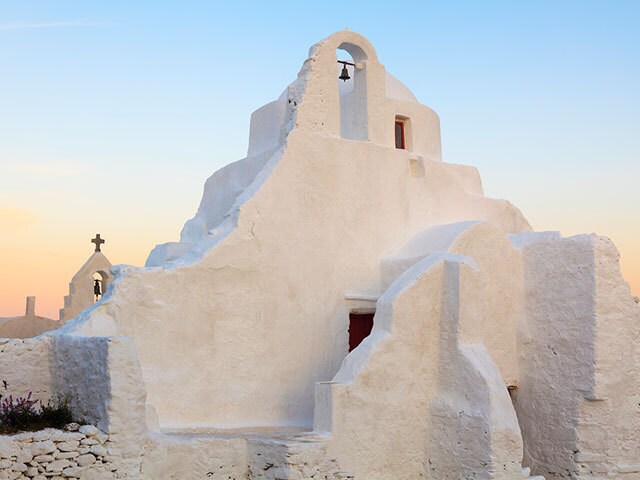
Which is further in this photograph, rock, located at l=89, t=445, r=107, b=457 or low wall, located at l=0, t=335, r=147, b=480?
low wall, located at l=0, t=335, r=147, b=480

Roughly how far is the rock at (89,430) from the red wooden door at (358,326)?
5038 millimetres

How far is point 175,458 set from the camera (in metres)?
9.26

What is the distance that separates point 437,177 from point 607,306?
144 inches

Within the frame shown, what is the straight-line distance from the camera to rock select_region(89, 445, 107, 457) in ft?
28.0

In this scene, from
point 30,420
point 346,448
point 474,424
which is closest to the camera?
point 30,420

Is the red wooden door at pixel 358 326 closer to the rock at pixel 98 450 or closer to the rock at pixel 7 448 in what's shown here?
the rock at pixel 98 450

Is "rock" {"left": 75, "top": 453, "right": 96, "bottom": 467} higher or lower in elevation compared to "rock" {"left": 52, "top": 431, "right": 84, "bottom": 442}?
lower

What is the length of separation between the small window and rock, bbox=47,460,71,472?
28.3ft

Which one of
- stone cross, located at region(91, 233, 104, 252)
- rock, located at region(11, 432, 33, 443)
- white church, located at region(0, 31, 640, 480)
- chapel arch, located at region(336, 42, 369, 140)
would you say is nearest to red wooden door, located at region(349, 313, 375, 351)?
white church, located at region(0, 31, 640, 480)

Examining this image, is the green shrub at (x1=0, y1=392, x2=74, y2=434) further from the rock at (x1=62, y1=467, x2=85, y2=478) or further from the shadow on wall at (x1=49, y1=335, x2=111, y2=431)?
the rock at (x1=62, y1=467, x2=85, y2=478)

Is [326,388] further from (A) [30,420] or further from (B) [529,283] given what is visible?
(B) [529,283]

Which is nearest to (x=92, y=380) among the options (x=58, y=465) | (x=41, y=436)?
(x=41, y=436)

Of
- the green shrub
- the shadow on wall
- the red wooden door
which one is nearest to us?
the green shrub

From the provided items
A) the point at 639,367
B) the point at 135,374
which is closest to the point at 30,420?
the point at 135,374
